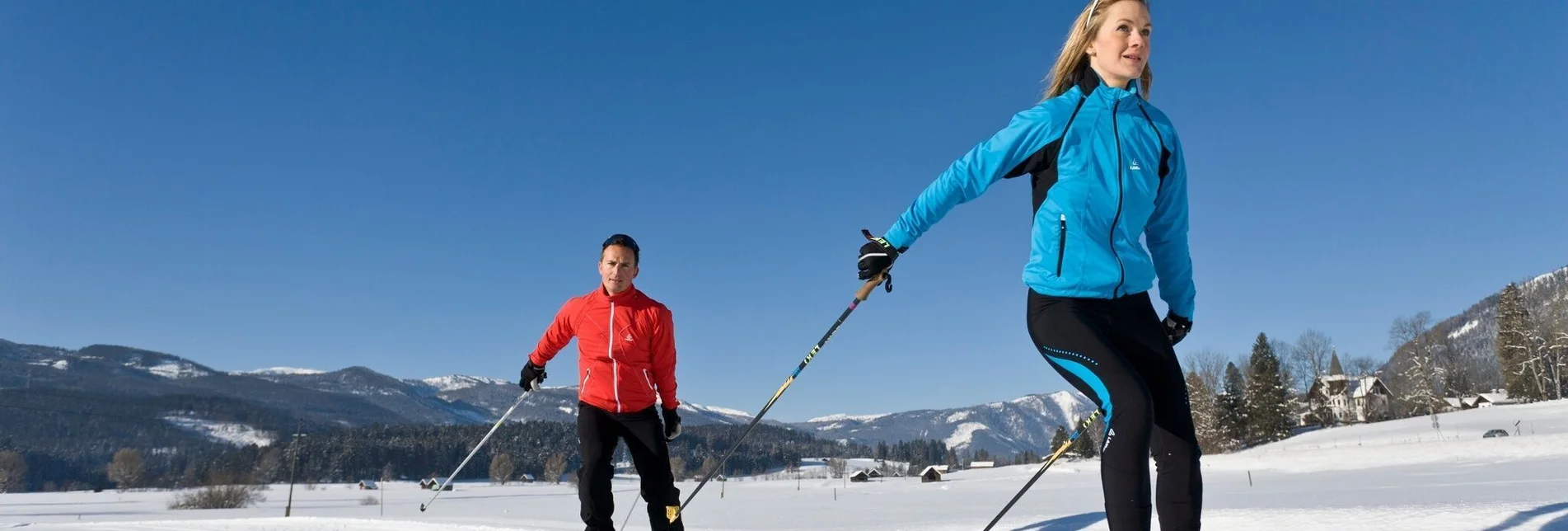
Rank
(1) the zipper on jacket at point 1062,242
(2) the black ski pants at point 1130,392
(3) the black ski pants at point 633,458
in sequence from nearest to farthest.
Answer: (2) the black ski pants at point 1130,392 → (1) the zipper on jacket at point 1062,242 → (3) the black ski pants at point 633,458

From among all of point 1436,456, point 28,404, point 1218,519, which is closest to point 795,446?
point 1436,456

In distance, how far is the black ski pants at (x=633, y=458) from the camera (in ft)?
16.1

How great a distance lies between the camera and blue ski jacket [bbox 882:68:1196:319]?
273 centimetres

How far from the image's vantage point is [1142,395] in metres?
2.51

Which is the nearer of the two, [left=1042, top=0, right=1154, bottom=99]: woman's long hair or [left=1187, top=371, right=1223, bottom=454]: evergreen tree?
[left=1042, top=0, right=1154, bottom=99]: woman's long hair

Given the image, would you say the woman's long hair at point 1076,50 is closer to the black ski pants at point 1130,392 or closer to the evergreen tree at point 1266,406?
the black ski pants at point 1130,392

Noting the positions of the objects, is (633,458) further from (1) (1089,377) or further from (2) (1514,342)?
(2) (1514,342)

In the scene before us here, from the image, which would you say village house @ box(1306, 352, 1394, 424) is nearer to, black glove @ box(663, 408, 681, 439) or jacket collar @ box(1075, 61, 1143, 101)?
black glove @ box(663, 408, 681, 439)

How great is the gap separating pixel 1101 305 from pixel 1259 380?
224ft

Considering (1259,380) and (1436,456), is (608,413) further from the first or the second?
(1259,380)

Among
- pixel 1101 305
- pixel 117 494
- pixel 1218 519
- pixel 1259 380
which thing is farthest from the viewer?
pixel 117 494

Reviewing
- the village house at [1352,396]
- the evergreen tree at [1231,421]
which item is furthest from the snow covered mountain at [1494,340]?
the evergreen tree at [1231,421]

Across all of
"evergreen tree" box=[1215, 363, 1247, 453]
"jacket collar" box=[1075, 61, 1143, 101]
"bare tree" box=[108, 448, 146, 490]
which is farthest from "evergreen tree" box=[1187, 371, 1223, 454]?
"bare tree" box=[108, 448, 146, 490]

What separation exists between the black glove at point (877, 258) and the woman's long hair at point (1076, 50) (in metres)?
0.86
